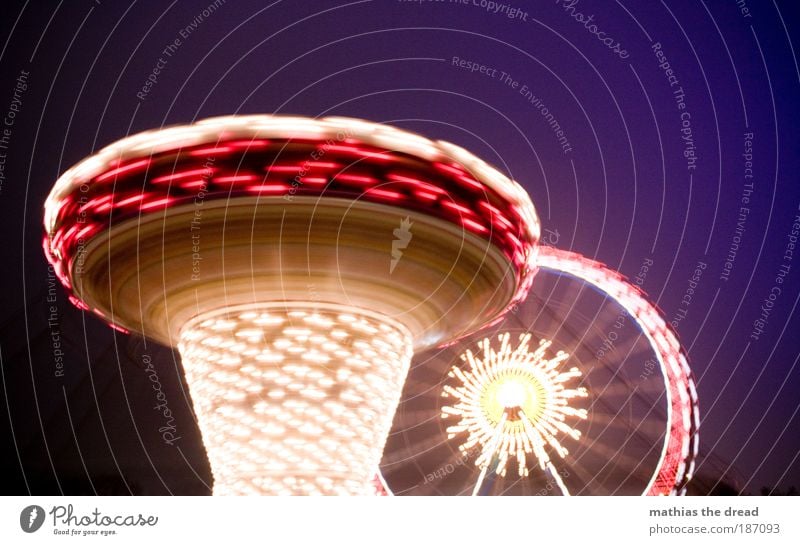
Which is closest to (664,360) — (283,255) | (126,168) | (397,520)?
(397,520)

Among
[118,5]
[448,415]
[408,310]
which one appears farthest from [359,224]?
[448,415]

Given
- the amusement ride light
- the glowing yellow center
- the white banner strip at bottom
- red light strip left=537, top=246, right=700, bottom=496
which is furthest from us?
the glowing yellow center

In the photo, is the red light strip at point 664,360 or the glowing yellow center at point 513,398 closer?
the red light strip at point 664,360

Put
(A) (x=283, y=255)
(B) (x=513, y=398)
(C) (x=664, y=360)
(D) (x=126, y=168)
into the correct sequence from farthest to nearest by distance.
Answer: (B) (x=513, y=398) < (C) (x=664, y=360) < (A) (x=283, y=255) < (D) (x=126, y=168)

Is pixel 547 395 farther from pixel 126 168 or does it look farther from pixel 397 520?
pixel 126 168

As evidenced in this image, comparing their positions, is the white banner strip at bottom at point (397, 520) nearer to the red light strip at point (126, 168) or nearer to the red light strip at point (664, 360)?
the red light strip at point (126, 168)

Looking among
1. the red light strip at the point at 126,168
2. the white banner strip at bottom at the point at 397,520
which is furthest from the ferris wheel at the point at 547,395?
the red light strip at the point at 126,168

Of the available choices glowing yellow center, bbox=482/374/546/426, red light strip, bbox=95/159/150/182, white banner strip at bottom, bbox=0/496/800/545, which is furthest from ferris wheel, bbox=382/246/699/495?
red light strip, bbox=95/159/150/182

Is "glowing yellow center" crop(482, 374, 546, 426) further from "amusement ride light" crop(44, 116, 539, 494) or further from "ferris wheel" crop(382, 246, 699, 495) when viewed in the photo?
"amusement ride light" crop(44, 116, 539, 494)
